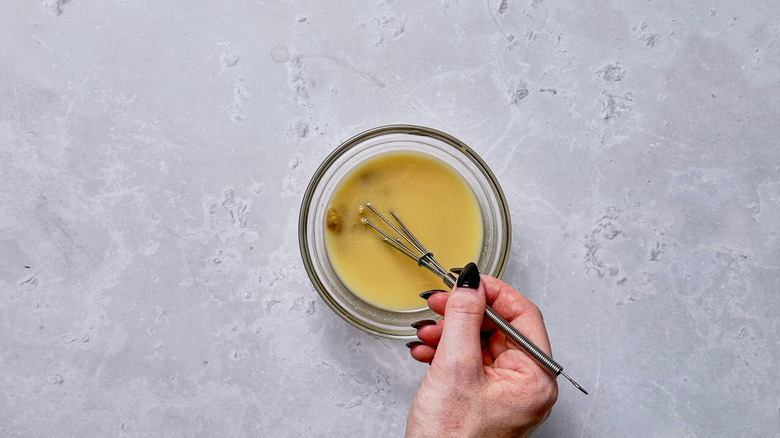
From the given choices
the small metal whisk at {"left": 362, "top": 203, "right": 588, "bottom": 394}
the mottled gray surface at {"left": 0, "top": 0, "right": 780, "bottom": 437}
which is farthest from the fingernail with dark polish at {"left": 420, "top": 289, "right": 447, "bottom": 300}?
the mottled gray surface at {"left": 0, "top": 0, "right": 780, "bottom": 437}

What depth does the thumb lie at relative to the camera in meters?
0.83

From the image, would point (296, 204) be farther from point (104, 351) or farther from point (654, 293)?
point (654, 293)

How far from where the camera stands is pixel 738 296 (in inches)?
44.4

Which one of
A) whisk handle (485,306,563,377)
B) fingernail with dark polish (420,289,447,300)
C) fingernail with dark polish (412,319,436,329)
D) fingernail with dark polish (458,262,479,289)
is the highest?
fingernail with dark polish (458,262,479,289)

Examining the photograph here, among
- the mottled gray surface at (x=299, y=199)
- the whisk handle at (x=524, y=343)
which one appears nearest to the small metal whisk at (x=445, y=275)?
the whisk handle at (x=524, y=343)

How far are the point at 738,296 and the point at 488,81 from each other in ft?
1.96

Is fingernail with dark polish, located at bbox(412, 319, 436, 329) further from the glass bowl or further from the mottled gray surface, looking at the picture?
the mottled gray surface

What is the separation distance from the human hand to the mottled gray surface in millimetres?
239

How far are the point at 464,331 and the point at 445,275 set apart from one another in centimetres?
13

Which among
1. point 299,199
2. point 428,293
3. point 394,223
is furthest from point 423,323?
point 299,199

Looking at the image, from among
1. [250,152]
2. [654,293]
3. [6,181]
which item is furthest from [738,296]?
[6,181]

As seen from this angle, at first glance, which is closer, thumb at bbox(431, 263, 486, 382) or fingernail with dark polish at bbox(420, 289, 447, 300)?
thumb at bbox(431, 263, 486, 382)

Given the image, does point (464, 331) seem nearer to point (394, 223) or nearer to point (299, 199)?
point (394, 223)

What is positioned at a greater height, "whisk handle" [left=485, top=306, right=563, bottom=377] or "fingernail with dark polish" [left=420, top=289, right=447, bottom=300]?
"whisk handle" [left=485, top=306, right=563, bottom=377]
